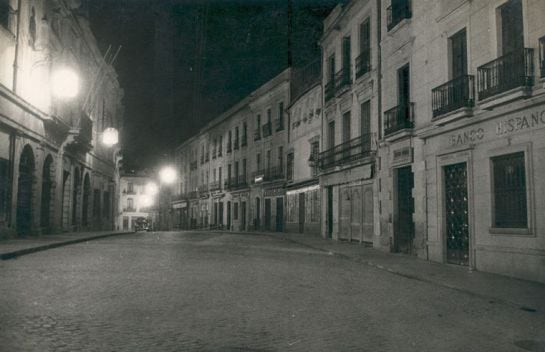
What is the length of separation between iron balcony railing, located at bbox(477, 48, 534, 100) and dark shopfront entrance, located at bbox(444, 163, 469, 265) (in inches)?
89.5

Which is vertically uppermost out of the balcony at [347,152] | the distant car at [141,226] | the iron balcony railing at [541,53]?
the iron balcony railing at [541,53]

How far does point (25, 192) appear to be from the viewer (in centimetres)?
2042

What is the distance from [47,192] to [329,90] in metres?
13.6

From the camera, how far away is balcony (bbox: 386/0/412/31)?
1600cm

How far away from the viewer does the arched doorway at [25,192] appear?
19.8 metres

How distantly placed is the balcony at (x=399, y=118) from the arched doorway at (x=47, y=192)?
1480 centimetres

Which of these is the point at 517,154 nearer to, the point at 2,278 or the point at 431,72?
the point at 431,72

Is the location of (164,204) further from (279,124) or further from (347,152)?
(347,152)

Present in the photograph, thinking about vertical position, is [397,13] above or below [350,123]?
above

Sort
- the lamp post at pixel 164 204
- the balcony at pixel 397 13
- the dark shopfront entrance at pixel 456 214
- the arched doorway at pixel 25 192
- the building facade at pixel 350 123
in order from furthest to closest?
the lamp post at pixel 164 204 → the arched doorway at pixel 25 192 → the building facade at pixel 350 123 → the balcony at pixel 397 13 → the dark shopfront entrance at pixel 456 214

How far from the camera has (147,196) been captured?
78.0m

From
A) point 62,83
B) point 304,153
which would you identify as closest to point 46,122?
point 62,83

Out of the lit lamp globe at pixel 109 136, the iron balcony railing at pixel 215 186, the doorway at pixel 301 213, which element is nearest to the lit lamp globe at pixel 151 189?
the iron balcony railing at pixel 215 186

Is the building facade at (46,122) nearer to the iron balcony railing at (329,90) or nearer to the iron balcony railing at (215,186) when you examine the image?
the iron balcony railing at (329,90)
